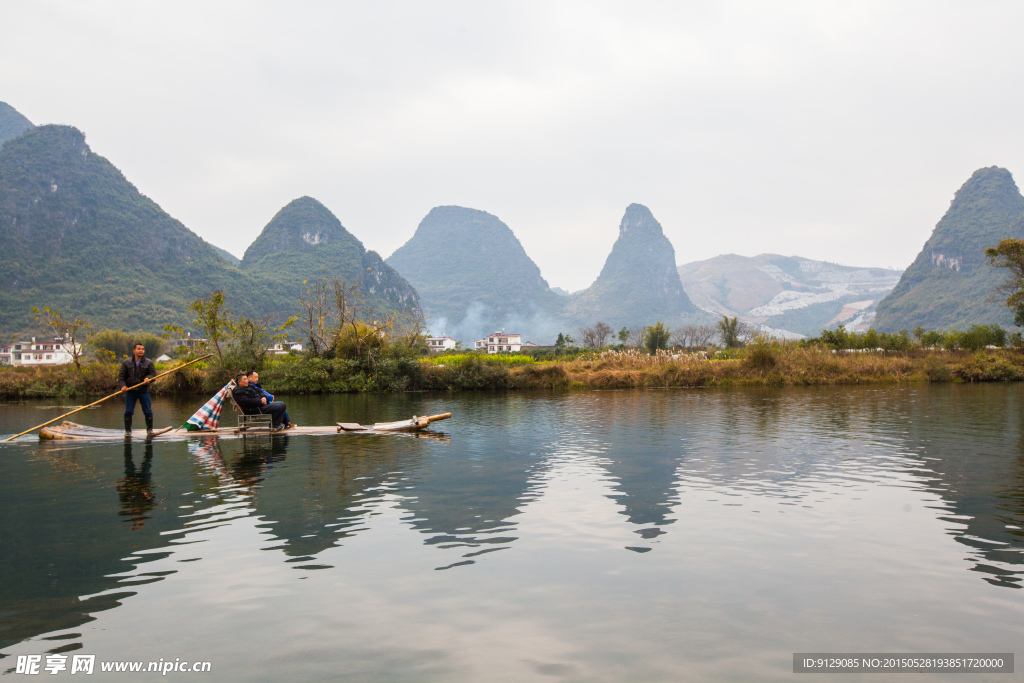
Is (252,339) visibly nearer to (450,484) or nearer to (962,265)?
(450,484)

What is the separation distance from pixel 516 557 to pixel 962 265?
202m

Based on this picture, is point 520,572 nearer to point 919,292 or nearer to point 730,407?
point 730,407

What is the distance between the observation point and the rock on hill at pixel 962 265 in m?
149

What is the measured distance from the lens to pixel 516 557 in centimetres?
677

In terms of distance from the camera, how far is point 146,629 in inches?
199

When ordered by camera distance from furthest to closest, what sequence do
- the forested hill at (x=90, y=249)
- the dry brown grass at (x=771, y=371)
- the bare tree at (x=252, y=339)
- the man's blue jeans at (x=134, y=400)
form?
the forested hill at (x=90, y=249) → the dry brown grass at (x=771, y=371) → the bare tree at (x=252, y=339) → the man's blue jeans at (x=134, y=400)

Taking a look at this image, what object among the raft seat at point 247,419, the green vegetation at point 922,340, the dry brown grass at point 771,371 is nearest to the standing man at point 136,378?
the raft seat at point 247,419

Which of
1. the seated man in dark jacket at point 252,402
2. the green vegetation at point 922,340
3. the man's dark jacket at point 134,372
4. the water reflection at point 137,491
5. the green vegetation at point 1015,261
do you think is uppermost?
the green vegetation at point 1015,261

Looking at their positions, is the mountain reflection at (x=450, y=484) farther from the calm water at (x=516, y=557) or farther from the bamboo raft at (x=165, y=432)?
the bamboo raft at (x=165, y=432)

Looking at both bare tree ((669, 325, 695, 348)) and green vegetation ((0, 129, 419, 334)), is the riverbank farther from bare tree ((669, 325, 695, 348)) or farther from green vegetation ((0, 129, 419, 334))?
green vegetation ((0, 129, 419, 334))

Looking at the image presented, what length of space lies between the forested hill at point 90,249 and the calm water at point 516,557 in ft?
373

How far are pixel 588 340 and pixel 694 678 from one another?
285ft

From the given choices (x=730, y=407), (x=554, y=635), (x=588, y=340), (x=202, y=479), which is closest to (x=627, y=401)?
(x=730, y=407)

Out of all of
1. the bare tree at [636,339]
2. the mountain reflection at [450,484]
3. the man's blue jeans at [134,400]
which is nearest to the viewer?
the mountain reflection at [450,484]
